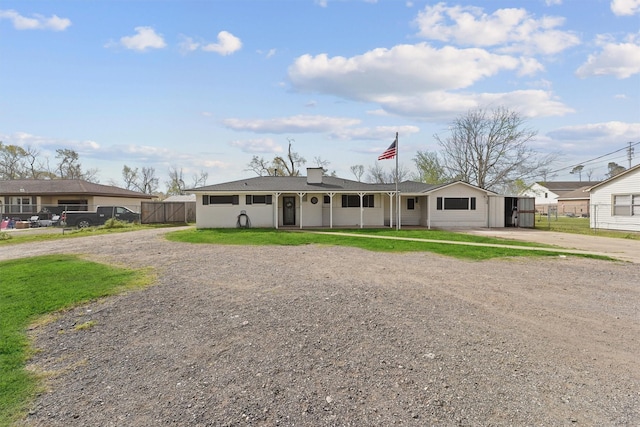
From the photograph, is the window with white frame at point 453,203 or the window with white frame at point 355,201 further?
the window with white frame at point 355,201

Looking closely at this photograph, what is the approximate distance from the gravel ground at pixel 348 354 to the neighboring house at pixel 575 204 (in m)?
46.4

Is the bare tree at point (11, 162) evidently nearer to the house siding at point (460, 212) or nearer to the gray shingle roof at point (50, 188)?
the gray shingle roof at point (50, 188)

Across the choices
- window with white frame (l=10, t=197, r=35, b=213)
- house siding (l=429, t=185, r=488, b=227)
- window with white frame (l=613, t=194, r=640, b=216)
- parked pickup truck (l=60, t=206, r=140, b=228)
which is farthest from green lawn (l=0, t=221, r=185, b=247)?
window with white frame (l=613, t=194, r=640, b=216)

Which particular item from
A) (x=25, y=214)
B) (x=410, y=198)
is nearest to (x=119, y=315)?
(x=410, y=198)

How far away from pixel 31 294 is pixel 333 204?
17532 millimetres

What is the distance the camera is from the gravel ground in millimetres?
3238

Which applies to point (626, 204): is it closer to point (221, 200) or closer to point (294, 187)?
point (294, 187)

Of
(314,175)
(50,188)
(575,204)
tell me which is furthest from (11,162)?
(575,204)

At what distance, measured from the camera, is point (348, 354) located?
4352mm

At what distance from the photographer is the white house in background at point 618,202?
2070 cm

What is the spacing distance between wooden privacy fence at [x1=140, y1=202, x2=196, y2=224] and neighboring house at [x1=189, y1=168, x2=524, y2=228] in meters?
7.23

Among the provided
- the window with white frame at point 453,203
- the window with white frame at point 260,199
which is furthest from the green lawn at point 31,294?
the window with white frame at point 453,203

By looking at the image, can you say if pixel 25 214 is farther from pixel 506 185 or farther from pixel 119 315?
pixel 506 185

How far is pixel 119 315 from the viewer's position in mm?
5844
